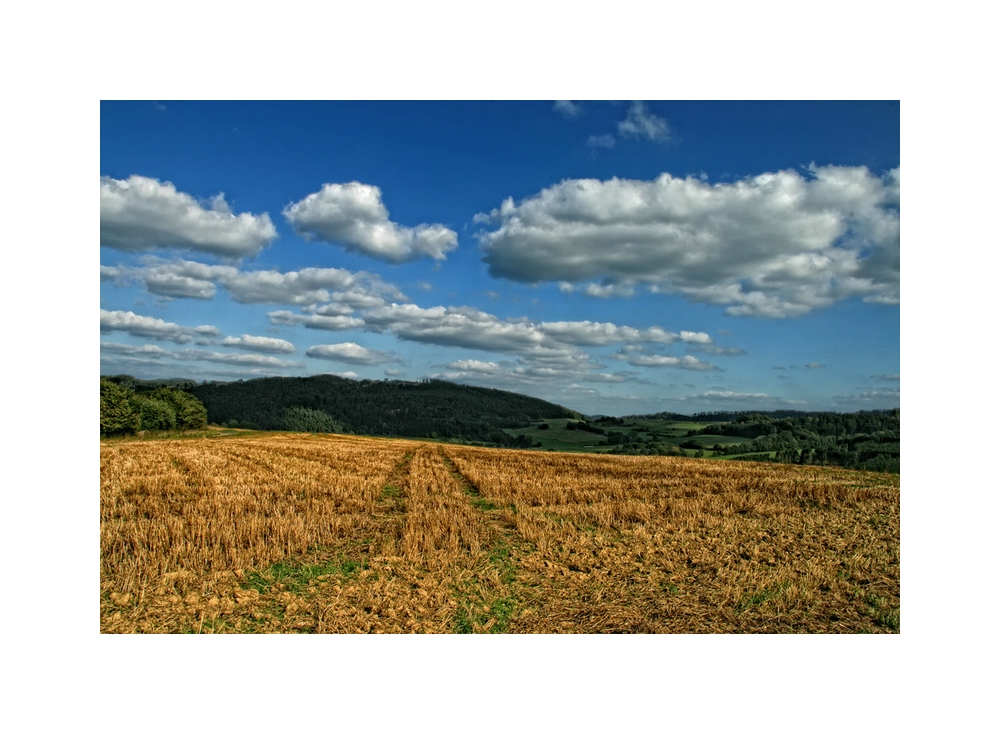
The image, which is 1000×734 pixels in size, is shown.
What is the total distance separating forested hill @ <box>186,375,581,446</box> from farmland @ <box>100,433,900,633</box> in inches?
1630

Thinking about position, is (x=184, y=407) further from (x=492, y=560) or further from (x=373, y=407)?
(x=492, y=560)

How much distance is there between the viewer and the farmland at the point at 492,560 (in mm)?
7805

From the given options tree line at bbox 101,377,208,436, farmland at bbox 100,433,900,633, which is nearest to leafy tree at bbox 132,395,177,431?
→ tree line at bbox 101,377,208,436

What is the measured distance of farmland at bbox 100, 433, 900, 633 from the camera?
7805 millimetres

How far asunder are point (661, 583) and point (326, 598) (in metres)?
5.75

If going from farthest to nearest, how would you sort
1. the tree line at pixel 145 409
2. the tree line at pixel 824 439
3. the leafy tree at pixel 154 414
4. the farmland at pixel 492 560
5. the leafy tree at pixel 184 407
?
the leafy tree at pixel 184 407 < the leafy tree at pixel 154 414 < the tree line at pixel 145 409 < the tree line at pixel 824 439 < the farmland at pixel 492 560

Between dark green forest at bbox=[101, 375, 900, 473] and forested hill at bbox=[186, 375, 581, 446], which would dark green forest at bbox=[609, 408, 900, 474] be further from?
forested hill at bbox=[186, 375, 581, 446]

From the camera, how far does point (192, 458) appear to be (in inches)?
1104

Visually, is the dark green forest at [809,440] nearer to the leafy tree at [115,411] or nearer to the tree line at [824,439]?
the tree line at [824,439]

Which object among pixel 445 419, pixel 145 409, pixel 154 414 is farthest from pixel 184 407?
pixel 445 419

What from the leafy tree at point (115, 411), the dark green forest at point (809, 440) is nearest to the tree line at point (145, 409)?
the leafy tree at point (115, 411)

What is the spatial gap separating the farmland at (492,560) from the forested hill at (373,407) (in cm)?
4139
